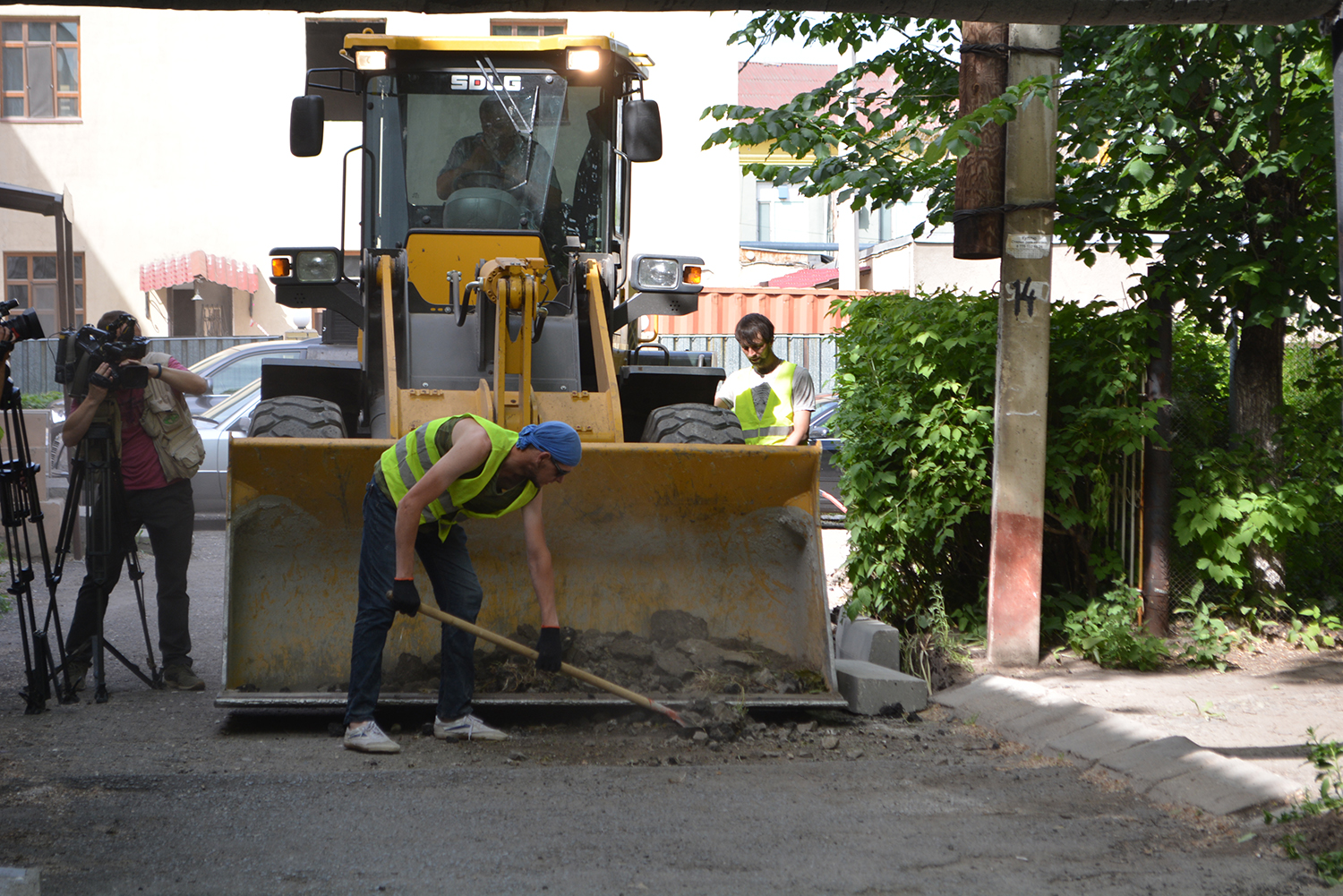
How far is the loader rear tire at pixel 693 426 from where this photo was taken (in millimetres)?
5934

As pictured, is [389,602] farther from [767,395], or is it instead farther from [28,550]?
[767,395]

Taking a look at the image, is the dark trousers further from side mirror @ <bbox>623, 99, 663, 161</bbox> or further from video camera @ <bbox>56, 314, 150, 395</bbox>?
side mirror @ <bbox>623, 99, 663, 161</bbox>

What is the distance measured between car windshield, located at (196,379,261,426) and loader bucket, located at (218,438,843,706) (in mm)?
6839

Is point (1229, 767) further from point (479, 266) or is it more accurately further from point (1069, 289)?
point (1069, 289)

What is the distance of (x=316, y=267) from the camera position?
6.41m

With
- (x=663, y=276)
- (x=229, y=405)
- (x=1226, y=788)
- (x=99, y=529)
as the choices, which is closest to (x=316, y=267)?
(x=99, y=529)

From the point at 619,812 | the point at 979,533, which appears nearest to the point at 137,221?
the point at 979,533

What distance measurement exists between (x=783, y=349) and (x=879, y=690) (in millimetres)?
14993

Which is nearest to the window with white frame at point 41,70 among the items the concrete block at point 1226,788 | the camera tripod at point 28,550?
the camera tripod at point 28,550

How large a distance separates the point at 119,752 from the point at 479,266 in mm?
2574

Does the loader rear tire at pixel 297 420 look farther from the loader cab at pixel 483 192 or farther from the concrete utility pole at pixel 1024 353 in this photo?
the concrete utility pole at pixel 1024 353

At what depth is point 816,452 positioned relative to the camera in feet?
18.1

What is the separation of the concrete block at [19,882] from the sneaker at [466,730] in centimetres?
208

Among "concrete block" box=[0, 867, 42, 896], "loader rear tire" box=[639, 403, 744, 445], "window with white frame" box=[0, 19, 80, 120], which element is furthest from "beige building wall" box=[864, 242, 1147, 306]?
"concrete block" box=[0, 867, 42, 896]
